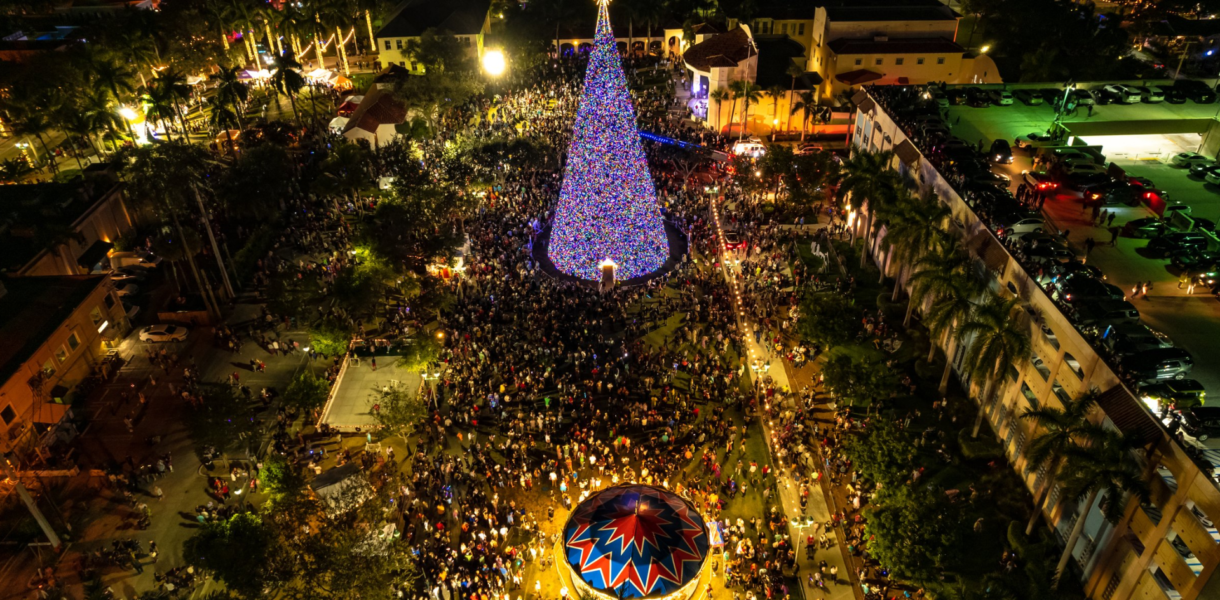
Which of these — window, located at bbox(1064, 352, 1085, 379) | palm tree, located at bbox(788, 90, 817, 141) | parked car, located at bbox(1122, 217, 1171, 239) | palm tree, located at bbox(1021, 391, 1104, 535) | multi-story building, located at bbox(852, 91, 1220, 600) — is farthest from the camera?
palm tree, located at bbox(788, 90, 817, 141)

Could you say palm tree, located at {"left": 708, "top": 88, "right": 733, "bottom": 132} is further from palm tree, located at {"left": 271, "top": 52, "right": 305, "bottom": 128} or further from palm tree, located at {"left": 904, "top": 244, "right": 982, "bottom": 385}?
palm tree, located at {"left": 271, "top": 52, "right": 305, "bottom": 128}

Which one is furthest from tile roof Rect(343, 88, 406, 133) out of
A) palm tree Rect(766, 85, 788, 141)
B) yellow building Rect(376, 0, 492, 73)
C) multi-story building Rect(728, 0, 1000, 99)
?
multi-story building Rect(728, 0, 1000, 99)

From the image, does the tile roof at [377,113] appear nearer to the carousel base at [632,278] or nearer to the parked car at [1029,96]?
the carousel base at [632,278]

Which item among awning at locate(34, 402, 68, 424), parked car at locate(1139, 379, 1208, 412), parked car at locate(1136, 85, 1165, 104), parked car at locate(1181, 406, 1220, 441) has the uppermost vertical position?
parked car at locate(1136, 85, 1165, 104)

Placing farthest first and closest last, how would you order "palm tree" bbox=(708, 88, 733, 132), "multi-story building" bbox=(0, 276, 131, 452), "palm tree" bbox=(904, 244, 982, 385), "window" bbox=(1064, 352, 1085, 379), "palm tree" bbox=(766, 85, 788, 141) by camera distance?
"palm tree" bbox=(708, 88, 733, 132)
"palm tree" bbox=(766, 85, 788, 141)
"multi-story building" bbox=(0, 276, 131, 452)
"palm tree" bbox=(904, 244, 982, 385)
"window" bbox=(1064, 352, 1085, 379)

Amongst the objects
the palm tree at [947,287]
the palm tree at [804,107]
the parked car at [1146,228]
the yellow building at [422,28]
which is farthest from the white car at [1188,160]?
the yellow building at [422,28]

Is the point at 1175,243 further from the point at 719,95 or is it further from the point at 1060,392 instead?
the point at 719,95

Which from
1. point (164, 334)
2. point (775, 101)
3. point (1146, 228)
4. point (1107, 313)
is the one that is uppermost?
point (1107, 313)

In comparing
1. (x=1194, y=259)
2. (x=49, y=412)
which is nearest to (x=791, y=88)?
(x=1194, y=259)
